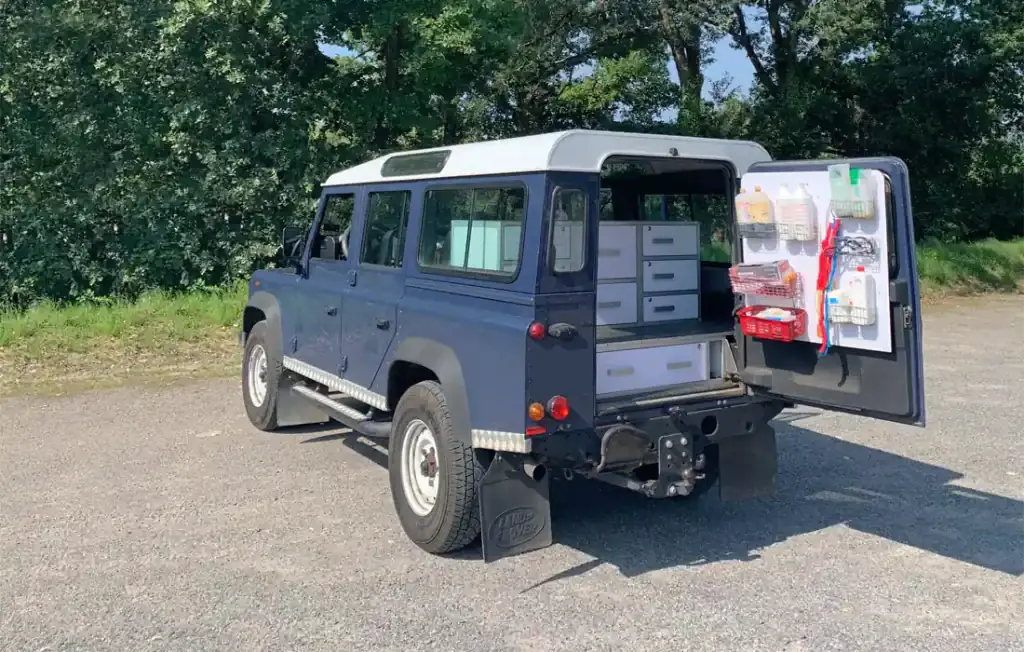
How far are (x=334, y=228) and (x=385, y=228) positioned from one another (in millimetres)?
1085

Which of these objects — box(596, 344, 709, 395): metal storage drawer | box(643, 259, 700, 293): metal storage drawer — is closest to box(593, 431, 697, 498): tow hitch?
box(596, 344, 709, 395): metal storage drawer

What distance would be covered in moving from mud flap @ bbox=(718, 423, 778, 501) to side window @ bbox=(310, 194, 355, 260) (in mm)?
2900

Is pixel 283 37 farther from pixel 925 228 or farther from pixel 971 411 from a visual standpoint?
pixel 925 228

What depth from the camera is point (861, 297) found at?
4.48m

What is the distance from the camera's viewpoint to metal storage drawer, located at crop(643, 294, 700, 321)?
582 cm

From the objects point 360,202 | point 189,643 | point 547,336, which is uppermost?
point 360,202

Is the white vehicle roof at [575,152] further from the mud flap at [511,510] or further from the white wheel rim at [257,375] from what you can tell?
the white wheel rim at [257,375]

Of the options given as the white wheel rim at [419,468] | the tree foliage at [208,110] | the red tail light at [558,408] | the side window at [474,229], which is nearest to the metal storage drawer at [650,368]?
the red tail light at [558,408]

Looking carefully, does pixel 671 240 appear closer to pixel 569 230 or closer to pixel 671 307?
pixel 671 307

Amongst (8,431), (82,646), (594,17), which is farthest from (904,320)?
(594,17)

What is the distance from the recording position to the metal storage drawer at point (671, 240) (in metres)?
5.80

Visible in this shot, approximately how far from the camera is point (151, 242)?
14.8 meters

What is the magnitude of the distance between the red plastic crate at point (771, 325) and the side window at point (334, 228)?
2856mm

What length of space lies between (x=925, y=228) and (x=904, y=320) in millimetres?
21608
